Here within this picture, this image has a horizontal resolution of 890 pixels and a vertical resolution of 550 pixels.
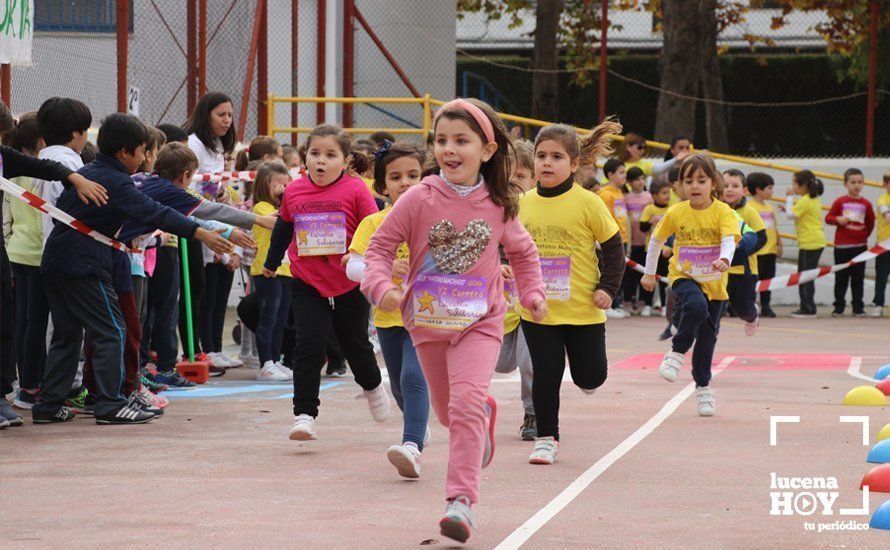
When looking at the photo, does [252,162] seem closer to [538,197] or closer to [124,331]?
[124,331]

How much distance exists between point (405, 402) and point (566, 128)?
1.86m

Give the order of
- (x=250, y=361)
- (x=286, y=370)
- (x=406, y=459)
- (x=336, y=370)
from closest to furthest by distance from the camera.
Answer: (x=406, y=459), (x=286, y=370), (x=336, y=370), (x=250, y=361)

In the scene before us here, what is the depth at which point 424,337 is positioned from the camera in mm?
5949

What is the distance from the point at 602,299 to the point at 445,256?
6.52ft

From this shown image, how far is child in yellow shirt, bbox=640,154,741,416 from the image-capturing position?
9.49m

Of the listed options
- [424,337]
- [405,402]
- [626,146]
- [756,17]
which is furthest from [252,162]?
[756,17]

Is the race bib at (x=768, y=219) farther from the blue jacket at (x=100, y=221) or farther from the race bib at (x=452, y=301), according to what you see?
the race bib at (x=452, y=301)

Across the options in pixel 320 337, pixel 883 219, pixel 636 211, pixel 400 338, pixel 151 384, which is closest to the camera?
pixel 400 338

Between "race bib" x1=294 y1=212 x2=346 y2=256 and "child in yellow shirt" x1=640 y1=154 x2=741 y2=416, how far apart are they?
95.2 inches

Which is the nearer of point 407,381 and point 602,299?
point 407,381

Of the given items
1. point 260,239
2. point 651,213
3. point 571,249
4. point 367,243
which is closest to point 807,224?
point 651,213

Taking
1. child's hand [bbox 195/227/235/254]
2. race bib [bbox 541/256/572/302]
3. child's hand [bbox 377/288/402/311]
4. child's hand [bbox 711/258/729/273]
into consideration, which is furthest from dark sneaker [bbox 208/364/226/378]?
child's hand [bbox 377/288/402/311]

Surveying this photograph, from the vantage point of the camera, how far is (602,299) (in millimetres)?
7652

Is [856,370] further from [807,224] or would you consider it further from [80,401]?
[807,224]
